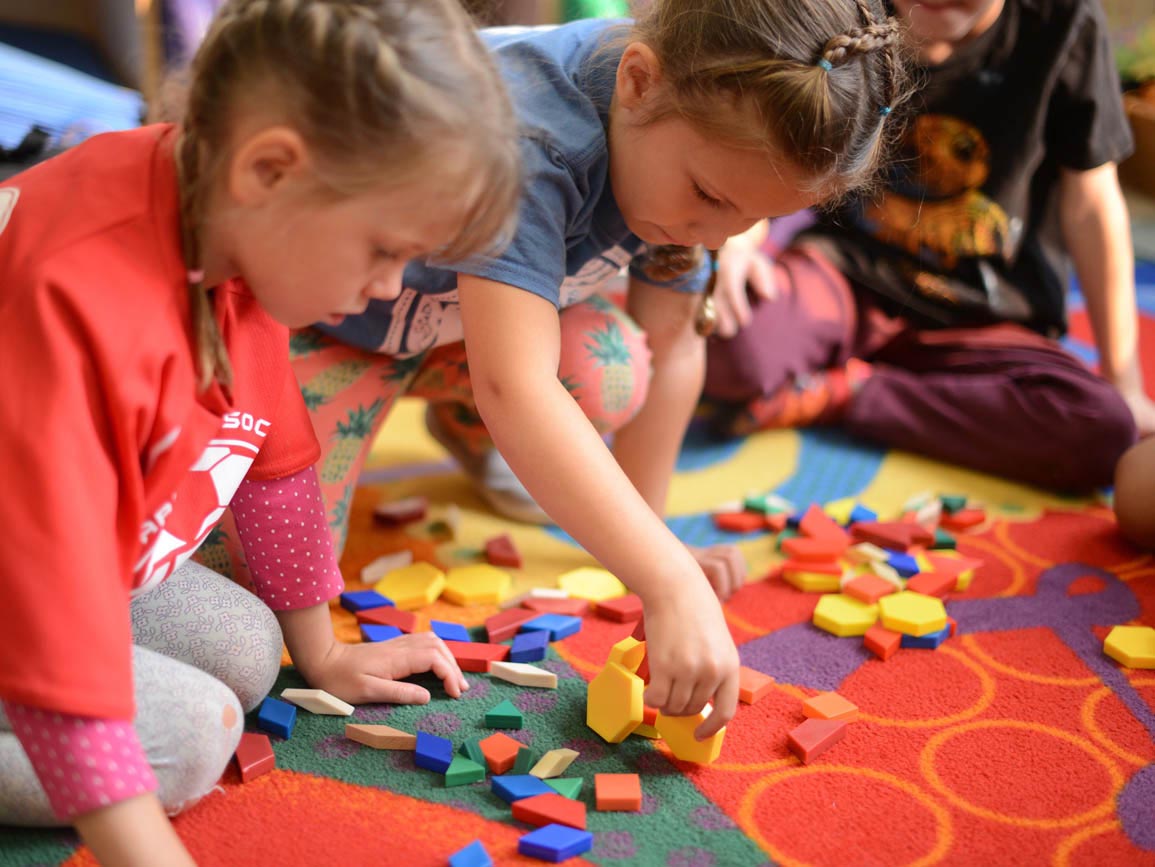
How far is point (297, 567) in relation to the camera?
0.94 metres

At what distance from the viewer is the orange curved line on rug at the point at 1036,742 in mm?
834

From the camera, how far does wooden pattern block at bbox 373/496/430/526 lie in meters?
1.30

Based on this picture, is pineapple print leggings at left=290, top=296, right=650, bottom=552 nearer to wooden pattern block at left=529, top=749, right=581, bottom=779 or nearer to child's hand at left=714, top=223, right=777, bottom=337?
child's hand at left=714, top=223, right=777, bottom=337

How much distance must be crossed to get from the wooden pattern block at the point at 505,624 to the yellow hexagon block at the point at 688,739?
22 centimetres

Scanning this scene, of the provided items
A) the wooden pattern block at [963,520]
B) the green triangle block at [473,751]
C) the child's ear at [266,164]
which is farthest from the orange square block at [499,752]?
the wooden pattern block at [963,520]

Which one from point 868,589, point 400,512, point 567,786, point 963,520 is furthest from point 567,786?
point 963,520

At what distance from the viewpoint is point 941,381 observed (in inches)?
62.1

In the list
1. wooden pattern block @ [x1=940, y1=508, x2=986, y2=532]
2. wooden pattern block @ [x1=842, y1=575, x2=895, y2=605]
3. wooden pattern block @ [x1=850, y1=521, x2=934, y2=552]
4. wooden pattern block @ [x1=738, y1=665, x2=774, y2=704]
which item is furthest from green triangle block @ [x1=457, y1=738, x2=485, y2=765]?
wooden pattern block @ [x1=940, y1=508, x2=986, y2=532]

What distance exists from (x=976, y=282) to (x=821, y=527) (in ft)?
1.92

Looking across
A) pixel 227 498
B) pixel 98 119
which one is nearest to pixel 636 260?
pixel 227 498

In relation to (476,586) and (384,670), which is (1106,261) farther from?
(384,670)

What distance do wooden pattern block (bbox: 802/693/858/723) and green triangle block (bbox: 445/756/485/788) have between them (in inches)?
11.3

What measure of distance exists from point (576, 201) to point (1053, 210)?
0.99 metres

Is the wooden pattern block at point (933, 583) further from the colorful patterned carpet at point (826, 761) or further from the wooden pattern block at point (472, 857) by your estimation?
the wooden pattern block at point (472, 857)
